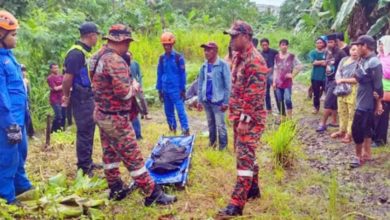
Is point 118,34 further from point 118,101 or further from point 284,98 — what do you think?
point 284,98

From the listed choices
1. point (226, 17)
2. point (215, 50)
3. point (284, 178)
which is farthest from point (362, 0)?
point (226, 17)

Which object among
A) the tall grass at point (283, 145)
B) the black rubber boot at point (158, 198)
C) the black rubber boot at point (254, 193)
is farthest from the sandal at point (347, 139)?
the black rubber boot at point (158, 198)

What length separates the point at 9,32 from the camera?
4.39 m

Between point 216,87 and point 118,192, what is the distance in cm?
232

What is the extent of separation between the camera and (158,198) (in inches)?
187

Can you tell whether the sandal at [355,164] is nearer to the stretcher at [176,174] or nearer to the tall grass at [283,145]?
the tall grass at [283,145]

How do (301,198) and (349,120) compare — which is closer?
(301,198)

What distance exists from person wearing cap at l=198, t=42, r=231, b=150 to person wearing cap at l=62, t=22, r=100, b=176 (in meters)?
1.74

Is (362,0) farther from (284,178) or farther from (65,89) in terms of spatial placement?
(65,89)

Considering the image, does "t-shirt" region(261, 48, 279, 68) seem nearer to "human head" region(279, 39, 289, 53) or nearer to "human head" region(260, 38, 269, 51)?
"human head" region(260, 38, 269, 51)

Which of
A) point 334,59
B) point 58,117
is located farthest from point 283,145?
point 58,117

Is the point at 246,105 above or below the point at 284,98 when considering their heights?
above

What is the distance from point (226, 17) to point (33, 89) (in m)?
14.4

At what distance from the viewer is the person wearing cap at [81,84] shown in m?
5.34
